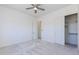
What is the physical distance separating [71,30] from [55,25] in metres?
1.12

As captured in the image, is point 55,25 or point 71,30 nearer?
point 71,30

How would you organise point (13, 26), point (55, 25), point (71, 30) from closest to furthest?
point (13, 26), point (71, 30), point (55, 25)

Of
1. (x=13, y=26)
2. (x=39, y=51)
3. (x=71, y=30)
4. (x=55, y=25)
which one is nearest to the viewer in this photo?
(x=39, y=51)

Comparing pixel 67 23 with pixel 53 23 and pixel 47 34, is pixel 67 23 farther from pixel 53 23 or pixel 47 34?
pixel 47 34

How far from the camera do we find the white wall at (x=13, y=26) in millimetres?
5027

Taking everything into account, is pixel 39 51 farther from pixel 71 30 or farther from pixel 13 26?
pixel 71 30

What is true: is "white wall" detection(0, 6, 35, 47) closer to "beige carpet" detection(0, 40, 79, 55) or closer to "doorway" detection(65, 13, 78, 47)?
"beige carpet" detection(0, 40, 79, 55)

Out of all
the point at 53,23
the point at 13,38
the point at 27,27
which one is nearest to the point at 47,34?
the point at 53,23

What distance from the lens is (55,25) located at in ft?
20.9

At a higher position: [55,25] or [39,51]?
[55,25]

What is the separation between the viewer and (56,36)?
247 inches

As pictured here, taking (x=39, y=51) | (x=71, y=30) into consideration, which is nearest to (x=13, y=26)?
(x=39, y=51)
